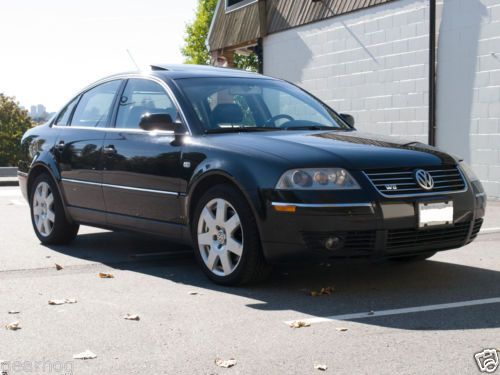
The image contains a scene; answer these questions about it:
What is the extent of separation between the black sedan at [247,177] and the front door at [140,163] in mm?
12

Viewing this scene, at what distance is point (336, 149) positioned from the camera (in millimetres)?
6027

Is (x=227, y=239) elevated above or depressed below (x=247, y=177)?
below

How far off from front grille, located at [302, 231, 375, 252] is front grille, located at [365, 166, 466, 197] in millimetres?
317

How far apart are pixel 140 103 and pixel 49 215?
70.6 inches

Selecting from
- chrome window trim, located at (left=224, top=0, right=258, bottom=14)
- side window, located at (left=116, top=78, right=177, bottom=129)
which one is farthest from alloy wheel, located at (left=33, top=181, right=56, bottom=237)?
chrome window trim, located at (left=224, top=0, right=258, bottom=14)

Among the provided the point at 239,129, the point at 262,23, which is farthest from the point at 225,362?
the point at 262,23

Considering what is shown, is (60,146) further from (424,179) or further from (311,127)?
(424,179)

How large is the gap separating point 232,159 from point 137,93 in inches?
69.3

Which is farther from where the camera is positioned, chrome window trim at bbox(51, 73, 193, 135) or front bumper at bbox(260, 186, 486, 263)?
chrome window trim at bbox(51, 73, 193, 135)

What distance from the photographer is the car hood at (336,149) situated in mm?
5871

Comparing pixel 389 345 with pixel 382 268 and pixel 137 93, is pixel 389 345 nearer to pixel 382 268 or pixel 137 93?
pixel 382 268

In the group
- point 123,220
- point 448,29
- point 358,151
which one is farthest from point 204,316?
point 448,29

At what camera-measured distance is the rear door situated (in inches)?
303

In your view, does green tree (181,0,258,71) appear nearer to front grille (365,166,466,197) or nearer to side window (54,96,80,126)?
side window (54,96,80,126)
